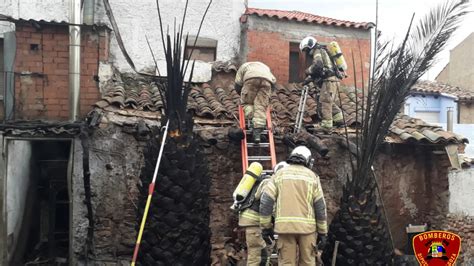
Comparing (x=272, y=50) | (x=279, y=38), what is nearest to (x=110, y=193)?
(x=272, y=50)

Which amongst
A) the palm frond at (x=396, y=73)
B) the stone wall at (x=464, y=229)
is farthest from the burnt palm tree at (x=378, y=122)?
the stone wall at (x=464, y=229)

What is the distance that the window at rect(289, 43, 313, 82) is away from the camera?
10.0 metres

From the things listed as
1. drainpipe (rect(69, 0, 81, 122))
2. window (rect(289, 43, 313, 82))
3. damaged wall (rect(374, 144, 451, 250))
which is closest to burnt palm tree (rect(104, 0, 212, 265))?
drainpipe (rect(69, 0, 81, 122))

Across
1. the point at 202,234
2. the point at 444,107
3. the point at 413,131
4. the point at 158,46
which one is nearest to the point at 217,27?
the point at 158,46

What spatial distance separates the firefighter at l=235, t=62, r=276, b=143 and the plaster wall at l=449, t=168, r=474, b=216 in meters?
3.48

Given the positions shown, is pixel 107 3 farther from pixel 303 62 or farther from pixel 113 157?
pixel 303 62

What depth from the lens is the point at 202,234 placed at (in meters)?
5.59

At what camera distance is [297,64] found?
33.3 feet

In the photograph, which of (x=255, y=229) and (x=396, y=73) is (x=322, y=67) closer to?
(x=396, y=73)

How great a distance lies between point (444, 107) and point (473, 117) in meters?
1.47

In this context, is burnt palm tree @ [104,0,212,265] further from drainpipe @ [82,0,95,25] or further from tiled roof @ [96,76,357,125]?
drainpipe @ [82,0,95,25]

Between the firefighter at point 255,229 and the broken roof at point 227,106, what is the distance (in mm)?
2167

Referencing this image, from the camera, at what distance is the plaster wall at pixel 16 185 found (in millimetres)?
7035

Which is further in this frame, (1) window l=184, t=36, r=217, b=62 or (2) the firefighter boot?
(1) window l=184, t=36, r=217, b=62
